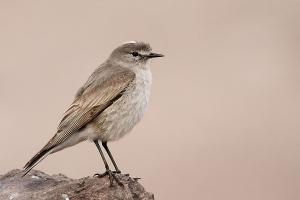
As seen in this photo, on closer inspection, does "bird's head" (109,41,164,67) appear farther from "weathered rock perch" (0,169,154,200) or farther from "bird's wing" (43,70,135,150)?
"weathered rock perch" (0,169,154,200)

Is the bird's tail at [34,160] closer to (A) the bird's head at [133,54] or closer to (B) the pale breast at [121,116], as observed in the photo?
(B) the pale breast at [121,116]

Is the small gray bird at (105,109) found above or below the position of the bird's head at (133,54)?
below

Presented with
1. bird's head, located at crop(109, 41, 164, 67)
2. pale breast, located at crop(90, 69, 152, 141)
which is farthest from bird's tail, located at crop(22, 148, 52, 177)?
bird's head, located at crop(109, 41, 164, 67)

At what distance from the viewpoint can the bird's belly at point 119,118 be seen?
11.1 metres

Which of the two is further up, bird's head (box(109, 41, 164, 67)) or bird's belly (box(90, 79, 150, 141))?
bird's head (box(109, 41, 164, 67))

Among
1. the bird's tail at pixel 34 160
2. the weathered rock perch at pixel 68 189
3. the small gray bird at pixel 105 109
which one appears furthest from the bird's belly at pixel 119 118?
the bird's tail at pixel 34 160

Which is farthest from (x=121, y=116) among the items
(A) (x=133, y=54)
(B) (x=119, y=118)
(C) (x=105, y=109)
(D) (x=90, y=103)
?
(A) (x=133, y=54)

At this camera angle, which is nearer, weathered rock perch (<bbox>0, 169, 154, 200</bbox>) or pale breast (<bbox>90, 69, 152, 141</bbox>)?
weathered rock perch (<bbox>0, 169, 154, 200</bbox>)

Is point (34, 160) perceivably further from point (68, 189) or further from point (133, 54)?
point (133, 54)

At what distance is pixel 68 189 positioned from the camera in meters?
10.4

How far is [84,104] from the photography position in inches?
437

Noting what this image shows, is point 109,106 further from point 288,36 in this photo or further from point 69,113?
point 288,36

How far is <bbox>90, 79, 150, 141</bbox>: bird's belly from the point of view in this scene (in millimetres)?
11125

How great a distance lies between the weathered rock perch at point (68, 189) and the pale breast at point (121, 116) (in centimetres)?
59
